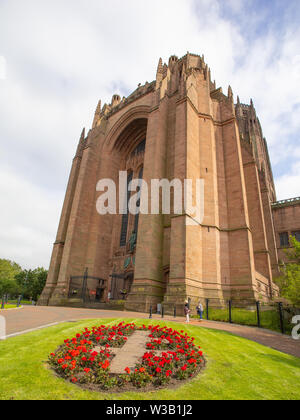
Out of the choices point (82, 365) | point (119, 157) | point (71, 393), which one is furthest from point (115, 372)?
point (119, 157)

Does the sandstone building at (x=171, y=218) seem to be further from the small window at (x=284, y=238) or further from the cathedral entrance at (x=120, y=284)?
the small window at (x=284, y=238)

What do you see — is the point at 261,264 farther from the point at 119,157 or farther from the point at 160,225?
the point at 119,157

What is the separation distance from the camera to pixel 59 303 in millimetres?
23312

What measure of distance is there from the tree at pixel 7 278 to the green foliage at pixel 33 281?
1561 mm

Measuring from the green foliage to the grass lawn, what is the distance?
150 feet

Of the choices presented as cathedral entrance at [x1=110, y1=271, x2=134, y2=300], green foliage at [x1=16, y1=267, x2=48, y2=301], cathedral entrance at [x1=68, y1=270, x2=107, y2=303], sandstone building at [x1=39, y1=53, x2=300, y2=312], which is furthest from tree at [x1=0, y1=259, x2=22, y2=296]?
cathedral entrance at [x1=110, y1=271, x2=134, y2=300]

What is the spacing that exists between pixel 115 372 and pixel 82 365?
0.70 metres

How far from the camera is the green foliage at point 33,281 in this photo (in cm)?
4709

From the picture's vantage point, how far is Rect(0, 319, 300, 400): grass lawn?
11.6ft

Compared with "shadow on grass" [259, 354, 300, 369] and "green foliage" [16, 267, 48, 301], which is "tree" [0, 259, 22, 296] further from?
"shadow on grass" [259, 354, 300, 369]

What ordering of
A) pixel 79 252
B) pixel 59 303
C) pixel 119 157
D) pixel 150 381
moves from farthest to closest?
pixel 119 157, pixel 79 252, pixel 59 303, pixel 150 381

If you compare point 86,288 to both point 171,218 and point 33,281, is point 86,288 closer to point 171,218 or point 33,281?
point 171,218

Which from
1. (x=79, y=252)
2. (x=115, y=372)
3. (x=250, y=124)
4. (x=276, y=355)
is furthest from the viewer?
(x=250, y=124)

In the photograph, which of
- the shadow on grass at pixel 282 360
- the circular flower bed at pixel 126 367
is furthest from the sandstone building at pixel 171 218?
the circular flower bed at pixel 126 367
